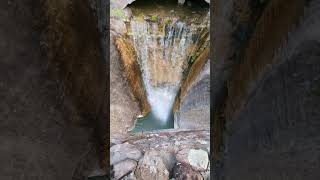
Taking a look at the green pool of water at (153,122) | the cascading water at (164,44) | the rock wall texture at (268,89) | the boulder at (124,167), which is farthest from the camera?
the green pool of water at (153,122)

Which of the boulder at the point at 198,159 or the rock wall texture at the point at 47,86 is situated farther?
the boulder at the point at 198,159

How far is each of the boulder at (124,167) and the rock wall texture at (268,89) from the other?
256cm

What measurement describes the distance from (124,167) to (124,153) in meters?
0.33

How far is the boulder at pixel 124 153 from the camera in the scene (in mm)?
3964

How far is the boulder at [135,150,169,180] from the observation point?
379cm

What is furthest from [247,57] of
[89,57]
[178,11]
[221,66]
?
[178,11]

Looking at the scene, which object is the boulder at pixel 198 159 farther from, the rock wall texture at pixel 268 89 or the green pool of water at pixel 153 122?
the green pool of water at pixel 153 122

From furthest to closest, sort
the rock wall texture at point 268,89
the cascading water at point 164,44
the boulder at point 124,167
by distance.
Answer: the cascading water at point 164,44 → the boulder at point 124,167 → the rock wall texture at point 268,89

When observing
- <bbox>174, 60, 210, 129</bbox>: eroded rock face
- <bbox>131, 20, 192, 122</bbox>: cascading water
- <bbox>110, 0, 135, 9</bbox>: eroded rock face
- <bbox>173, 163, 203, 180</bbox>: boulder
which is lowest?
<bbox>173, 163, 203, 180</bbox>: boulder

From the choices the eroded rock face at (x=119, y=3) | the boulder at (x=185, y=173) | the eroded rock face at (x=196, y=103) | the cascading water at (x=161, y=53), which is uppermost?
the eroded rock face at (x=119, y=3)

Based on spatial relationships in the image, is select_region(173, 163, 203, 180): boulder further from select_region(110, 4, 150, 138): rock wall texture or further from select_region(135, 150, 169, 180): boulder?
select_region(110, 4, 150, 138): rock wall texture

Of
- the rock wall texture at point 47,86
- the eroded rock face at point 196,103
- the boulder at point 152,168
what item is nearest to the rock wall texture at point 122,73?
the eroded rock face at point 196,103

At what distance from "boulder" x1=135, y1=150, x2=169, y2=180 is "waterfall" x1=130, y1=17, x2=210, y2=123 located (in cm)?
460

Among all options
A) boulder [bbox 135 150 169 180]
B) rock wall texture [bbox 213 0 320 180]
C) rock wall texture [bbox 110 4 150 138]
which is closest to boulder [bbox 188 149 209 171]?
boulder [bbox 135 150 169 180]
